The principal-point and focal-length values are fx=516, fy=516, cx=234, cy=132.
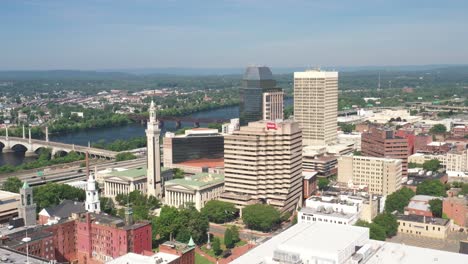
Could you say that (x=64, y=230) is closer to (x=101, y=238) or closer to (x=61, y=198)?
(x=101, y=238)

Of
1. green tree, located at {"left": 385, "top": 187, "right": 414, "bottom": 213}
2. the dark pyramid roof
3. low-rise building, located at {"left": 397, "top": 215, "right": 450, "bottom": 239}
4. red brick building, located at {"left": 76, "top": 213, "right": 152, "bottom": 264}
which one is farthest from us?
the dark pyramid roof

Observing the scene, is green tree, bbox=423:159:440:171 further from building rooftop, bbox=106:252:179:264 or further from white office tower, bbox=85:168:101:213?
building rooftop, bbox=106:252:179:264

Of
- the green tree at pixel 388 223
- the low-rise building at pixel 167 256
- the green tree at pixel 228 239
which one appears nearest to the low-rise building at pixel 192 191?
the green tree at pixel 228 239

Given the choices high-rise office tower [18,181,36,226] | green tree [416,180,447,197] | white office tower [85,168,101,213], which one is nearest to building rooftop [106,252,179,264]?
white office tower [85,168,101,213]

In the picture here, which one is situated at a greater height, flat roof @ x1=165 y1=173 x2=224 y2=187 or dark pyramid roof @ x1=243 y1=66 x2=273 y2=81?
dark pyramid roof @ x1=243 y1=66 x2=273 y2=81

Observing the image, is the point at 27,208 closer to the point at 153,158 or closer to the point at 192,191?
the point at 192,191

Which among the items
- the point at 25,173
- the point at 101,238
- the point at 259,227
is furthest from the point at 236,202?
the point at 25,173

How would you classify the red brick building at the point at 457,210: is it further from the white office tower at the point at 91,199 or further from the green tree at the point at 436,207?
the white office tower at the point at 91,199
